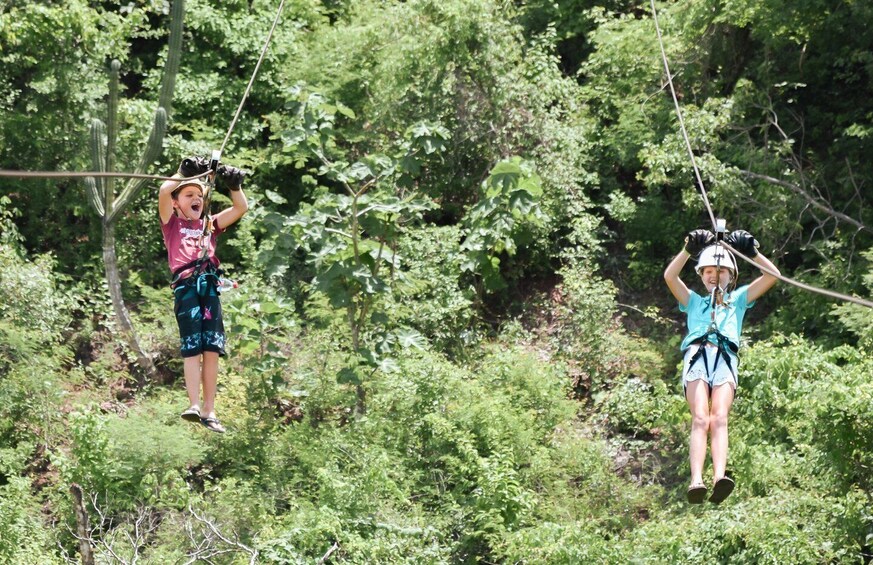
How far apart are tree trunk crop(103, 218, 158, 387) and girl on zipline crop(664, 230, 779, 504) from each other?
7.80 m

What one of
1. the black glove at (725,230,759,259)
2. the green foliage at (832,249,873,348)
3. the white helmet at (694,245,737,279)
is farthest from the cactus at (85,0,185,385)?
the black glove at (725,230,759,259)

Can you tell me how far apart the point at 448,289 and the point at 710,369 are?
6.72m

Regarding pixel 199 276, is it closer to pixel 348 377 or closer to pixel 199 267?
pixel 199 267

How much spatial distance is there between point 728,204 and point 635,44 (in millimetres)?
2503

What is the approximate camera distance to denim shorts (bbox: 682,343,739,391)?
309 inches

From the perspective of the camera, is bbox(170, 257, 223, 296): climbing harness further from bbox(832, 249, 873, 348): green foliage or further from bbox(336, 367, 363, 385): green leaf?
bbox(832, 249, 873, 348): green foliage

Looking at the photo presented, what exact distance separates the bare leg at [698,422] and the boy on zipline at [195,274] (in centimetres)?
266

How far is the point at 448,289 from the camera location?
14422 mm

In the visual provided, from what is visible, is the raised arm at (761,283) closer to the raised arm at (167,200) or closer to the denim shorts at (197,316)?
the denim shorts at (197,316)

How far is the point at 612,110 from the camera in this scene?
640 inches

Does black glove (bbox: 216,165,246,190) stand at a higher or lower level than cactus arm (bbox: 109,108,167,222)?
higher

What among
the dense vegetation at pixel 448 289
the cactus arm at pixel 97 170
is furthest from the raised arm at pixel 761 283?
the cactus arm at pixel 97 170

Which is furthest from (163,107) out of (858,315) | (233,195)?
(858,315)

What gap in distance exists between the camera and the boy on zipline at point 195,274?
Result: 27.0 feet
